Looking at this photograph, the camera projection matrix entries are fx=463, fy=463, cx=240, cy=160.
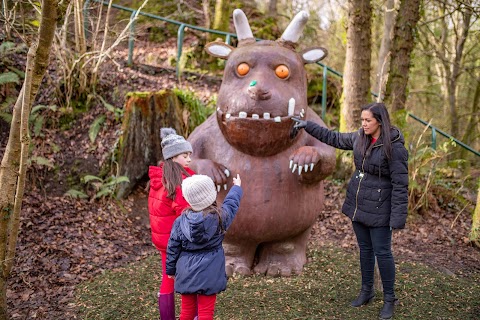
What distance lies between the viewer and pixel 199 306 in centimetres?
269

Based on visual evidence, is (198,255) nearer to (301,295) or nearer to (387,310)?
(301,295)

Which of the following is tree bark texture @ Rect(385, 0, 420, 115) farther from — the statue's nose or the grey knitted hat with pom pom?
the grey knitted hat with pom pom

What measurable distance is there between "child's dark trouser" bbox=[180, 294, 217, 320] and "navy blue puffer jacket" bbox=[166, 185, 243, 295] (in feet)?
0.27

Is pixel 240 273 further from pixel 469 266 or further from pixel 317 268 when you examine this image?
pixel 469 266

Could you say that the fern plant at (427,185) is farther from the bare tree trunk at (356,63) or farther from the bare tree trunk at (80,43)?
the bare tree trunk at (80,43)

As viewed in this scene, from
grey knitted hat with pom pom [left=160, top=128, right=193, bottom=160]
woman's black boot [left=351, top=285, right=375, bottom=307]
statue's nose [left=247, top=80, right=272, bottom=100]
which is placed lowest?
woman's black boot [left=351, top=285, right=375, bottom=307]

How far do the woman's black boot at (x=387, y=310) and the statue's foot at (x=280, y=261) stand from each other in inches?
37.6

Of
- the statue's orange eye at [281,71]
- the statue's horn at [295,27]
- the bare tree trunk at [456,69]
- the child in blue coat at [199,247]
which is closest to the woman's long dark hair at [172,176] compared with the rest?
the child in blue coat at [199,247]

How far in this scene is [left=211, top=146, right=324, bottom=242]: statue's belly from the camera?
Answer: 12.4 feet

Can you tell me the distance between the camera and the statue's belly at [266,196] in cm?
379

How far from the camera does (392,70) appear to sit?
7.02 meters

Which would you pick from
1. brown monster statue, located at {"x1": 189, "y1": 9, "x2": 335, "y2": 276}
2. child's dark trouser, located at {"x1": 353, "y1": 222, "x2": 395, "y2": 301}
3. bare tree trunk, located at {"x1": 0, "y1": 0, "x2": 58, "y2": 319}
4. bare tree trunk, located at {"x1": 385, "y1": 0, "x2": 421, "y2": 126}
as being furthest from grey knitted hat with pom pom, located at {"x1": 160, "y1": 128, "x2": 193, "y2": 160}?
A: bare tree trunk, located at {"x1": 385, "y1": 0, "x2": 421, "y2": 126}

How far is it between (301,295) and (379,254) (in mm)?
753

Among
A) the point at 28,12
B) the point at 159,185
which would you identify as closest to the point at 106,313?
the point at 159,185
